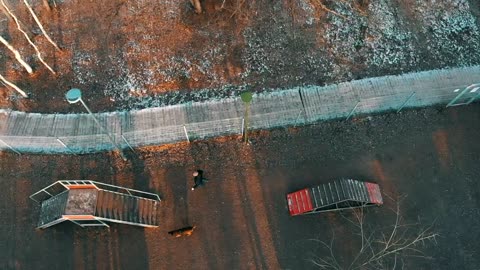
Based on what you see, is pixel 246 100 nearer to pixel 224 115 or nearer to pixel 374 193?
pixel 224 115

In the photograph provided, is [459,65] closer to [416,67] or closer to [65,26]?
[416,67]

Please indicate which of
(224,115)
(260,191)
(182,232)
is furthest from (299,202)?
(224,115)

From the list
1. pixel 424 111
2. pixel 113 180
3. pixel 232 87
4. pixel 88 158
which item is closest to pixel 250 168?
pixel 232 87

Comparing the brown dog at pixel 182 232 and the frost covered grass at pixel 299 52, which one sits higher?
the frost covered grass at pixel 299 52

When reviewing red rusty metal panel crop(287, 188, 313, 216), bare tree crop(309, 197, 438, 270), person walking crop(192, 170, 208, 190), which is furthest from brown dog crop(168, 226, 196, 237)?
bare tree crop(309, 197, 438, 270)

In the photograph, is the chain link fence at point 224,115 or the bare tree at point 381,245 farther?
the chain link fence at point 224,115

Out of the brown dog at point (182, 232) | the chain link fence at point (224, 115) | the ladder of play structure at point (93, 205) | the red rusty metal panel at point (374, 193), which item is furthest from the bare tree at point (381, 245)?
the ladder of play structure at point (93, 205)

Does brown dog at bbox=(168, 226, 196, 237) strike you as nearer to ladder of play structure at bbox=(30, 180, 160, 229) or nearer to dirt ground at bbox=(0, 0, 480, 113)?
ladder of play structure at bbox=(30, 180, 160, 229)

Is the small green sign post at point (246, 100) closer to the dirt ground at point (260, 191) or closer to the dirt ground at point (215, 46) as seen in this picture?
the dirt ground at point (260, 191)
